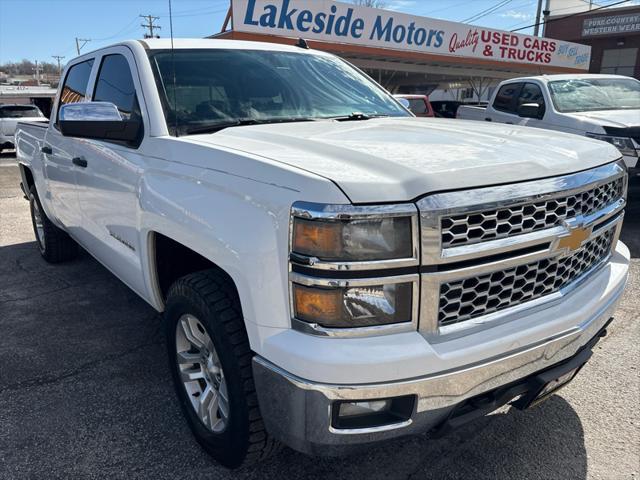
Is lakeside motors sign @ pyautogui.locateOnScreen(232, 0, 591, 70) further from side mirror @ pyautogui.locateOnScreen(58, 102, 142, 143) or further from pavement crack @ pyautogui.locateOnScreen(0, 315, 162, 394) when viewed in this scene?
side mirror @ pyautogui.locateOnScreen(58, 102, 142, 143)

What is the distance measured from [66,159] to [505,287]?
3256 mm

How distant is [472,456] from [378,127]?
1.64m

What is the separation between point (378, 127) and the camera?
8.68 ft

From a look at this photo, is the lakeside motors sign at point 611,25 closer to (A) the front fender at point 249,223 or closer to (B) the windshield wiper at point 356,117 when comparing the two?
(B) the windshield wiper at point 356,117

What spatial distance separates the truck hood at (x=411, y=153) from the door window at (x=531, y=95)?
18.4 ft

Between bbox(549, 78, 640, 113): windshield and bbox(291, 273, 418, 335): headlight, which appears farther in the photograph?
bbox(549, 78, 640, 113): windshield

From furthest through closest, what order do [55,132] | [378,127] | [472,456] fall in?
1. [55,132]
2. [378,127]
3. [472,456]

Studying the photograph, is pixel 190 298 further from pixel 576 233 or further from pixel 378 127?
pixel 576 233

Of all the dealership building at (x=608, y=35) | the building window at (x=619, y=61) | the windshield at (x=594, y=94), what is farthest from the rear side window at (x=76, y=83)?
the dealership building at (x=608, y=35)

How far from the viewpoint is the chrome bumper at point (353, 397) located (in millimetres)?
1631

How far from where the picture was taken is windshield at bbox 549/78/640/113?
23.9 ft

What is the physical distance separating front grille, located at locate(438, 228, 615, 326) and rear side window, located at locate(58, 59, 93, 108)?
315 cm

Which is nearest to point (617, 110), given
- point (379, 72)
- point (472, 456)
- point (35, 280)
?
point (472, 456)

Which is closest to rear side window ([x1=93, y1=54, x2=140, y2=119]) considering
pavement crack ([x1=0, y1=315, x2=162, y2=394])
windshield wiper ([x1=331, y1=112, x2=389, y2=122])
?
windshield wiper ([x1=331, y1=112, x2=389, y2=122])
